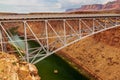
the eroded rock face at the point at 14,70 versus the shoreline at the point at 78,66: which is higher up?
the eroded rock face at the point at 14,70

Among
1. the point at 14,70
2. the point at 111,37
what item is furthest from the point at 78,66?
the point at 14,70

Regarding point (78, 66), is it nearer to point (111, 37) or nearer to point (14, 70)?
point (111, 37)

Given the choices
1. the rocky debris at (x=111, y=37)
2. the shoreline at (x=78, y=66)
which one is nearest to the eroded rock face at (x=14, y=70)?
the shoreline at (x=78, y=66)

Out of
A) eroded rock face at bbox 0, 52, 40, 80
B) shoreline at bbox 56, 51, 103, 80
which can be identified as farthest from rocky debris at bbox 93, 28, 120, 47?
eroded rock face at bbox 0, 52, 40, 80

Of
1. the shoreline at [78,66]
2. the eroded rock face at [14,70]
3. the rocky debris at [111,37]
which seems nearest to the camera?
the eroded rock face at [14,70]

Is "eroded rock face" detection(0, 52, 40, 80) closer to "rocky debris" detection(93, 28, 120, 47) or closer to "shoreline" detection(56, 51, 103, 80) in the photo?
"shoreline" detection(56, 51, 103, 80)

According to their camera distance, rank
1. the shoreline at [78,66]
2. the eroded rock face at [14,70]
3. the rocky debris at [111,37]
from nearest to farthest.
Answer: the eroded rock face at [14,70] < the shoreline at [78,66] < the rocky debris at [111,37]

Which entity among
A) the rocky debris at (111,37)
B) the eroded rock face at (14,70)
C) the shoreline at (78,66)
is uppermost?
the eroded rock face at (14,70)

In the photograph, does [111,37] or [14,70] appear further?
[111,37]

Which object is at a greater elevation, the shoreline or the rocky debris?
the rocky debris

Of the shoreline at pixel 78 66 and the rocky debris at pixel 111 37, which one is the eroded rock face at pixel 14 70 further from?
the rocky debris at pixel 111 37
